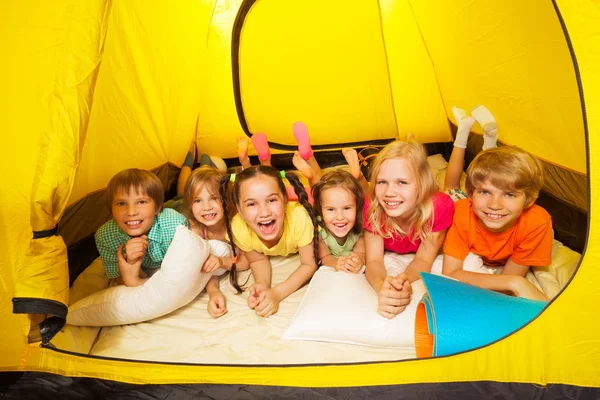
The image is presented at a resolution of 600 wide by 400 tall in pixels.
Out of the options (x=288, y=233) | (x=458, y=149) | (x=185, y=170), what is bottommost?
(x=288, y=233)

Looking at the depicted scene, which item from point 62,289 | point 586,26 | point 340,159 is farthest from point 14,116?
point 340,159

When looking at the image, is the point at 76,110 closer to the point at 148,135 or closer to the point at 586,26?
the point at 148,135

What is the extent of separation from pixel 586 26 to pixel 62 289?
1373 mm

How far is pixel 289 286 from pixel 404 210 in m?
0.47

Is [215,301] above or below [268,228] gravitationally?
below

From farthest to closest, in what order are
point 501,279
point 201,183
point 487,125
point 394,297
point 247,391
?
point 487,125
point 201,183
point 501,279
point 394,297
point 247,391

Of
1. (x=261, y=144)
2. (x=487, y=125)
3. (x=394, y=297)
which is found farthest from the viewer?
(x=261, y=144)

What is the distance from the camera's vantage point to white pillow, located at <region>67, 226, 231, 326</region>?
54.3 inches

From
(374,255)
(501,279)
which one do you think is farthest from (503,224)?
(374,255)

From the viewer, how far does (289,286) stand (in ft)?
5.25

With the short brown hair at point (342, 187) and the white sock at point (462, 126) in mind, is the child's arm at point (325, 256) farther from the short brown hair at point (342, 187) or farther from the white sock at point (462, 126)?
the white sock at point (462, 126)

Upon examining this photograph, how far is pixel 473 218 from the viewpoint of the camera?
62.2 inches

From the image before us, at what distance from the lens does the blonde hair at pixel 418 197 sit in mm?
1543

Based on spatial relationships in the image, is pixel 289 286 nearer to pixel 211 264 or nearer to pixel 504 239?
pixel 211 264
